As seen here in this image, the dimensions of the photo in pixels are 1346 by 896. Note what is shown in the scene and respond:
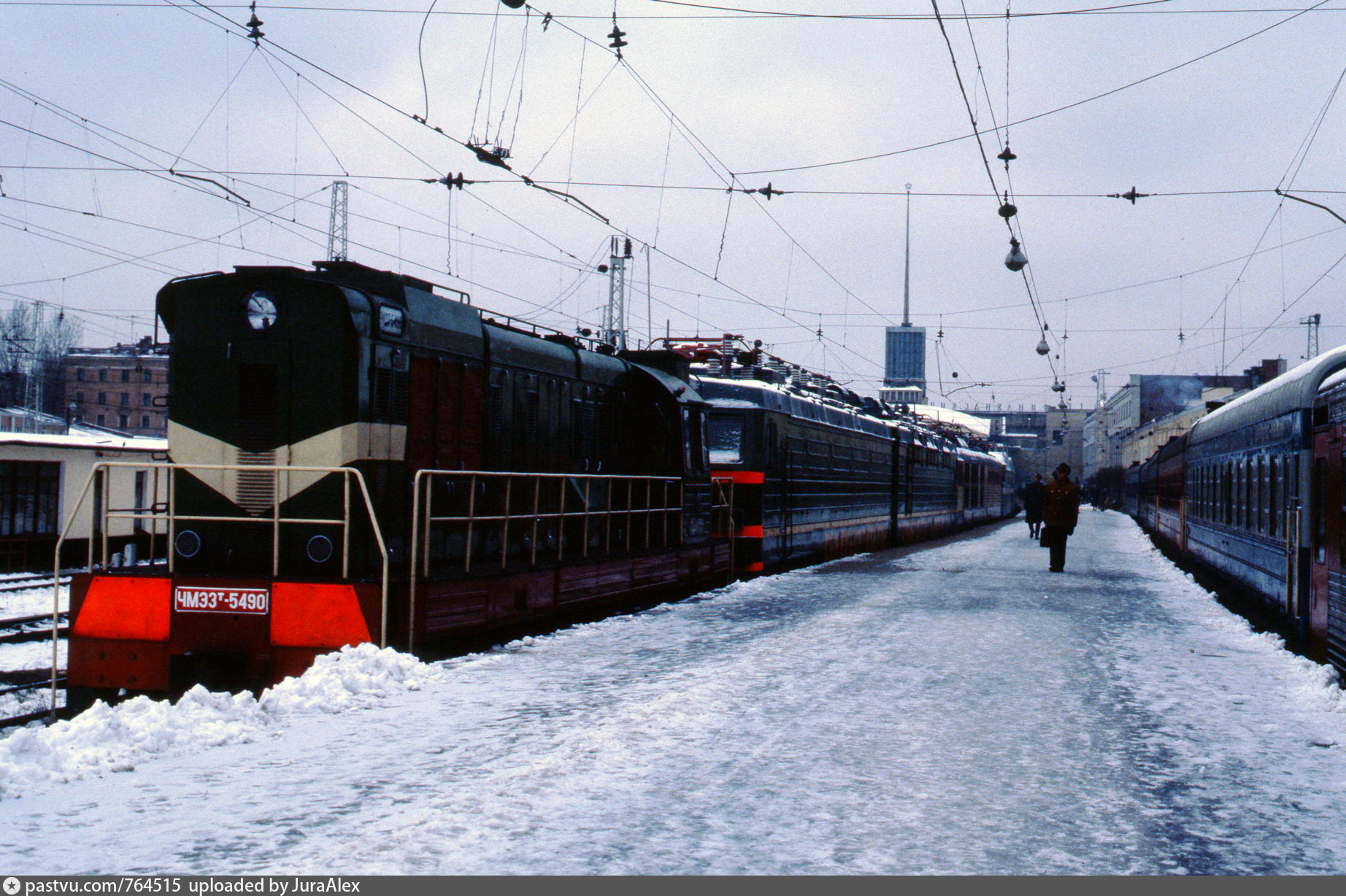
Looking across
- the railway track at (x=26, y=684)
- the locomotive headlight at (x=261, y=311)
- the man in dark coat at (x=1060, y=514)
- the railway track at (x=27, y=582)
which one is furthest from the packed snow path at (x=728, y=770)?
the railway track at (x=27, y=582)

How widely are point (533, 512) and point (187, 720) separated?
4.72 meters

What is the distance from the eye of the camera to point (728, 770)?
217 inches

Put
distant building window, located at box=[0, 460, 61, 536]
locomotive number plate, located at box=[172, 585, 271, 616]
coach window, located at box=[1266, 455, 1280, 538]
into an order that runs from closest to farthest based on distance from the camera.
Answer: locomotive number plate, located at box=[172, 585, 271, 616]
coach window, located at box=[1266, 455, 1280, 538]
distant building window, located at box=[0, 460, 61, 536]

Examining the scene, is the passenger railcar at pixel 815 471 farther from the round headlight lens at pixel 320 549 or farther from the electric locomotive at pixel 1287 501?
the round headlight lens at pixel 320 549

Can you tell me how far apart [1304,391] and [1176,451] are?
1556cm

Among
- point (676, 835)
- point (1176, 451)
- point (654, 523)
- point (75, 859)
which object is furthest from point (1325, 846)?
point (1176, 451)

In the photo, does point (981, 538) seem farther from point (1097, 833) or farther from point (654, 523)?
point (1097, 833)

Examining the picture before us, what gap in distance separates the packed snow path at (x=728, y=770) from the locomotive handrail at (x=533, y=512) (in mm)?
844

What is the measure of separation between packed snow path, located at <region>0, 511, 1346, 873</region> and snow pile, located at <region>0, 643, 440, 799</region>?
2 centimetres

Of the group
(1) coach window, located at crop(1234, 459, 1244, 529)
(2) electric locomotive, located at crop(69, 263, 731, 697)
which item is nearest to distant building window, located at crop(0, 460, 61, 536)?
(2) electric locomotive, located at crop(69, 263, 731, 697)

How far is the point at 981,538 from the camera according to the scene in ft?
106

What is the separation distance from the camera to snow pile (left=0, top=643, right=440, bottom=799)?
5168mm

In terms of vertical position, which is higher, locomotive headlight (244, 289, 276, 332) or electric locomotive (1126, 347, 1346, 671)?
locomotive headlight (244, 289, 276, 332)

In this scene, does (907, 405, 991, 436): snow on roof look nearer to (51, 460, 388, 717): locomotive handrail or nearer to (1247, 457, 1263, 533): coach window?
(1247, 457, 1263, 533): coach window
